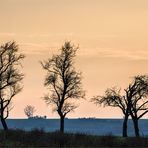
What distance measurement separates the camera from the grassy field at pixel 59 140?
72.2 m

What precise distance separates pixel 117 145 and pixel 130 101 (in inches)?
1099

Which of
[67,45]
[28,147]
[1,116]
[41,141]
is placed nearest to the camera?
[28,147]

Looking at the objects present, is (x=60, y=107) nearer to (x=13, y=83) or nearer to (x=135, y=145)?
(x=13, y=83)

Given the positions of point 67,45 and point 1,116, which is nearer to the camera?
point 1,116

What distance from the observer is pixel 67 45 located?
105188mm

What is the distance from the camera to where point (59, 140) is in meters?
73.3

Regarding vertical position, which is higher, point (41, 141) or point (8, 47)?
point (8, 47)

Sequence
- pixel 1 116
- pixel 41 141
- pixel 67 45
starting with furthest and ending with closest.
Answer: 1. pixel 67 45
2. pixel 1 116
3. pixel 41 141

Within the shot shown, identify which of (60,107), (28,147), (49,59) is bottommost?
(28,147)

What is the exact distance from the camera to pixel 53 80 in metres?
102

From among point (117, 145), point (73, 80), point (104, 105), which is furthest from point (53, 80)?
point (117, 145)

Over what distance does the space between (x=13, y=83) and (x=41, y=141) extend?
29.5 metres

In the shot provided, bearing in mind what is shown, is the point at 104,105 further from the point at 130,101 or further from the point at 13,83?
the point at 13,83

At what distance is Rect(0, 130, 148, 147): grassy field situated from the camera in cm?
7225
